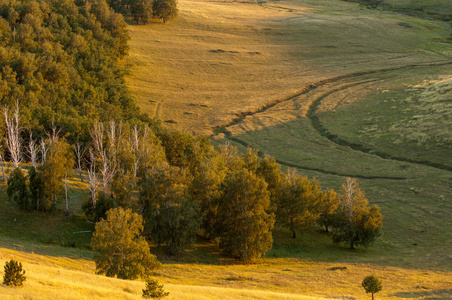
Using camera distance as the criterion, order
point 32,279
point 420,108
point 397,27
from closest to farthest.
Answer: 1. point 32,279
2. point 420,108
3. point 397,27

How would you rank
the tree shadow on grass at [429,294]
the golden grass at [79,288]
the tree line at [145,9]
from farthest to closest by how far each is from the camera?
the tree line at [145,9], the tree shadow on grass at [429,294], the golden grass at [79,288]

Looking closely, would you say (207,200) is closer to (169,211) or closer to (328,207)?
(169,211)

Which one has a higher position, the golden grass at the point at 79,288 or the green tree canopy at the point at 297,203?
the golden grass at the point at 79,288

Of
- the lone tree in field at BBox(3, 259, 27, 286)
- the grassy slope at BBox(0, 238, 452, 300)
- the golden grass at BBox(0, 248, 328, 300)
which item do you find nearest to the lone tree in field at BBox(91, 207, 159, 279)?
the grassy slope at BBox(0, 238, 452, 300)

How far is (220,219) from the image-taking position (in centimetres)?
5606

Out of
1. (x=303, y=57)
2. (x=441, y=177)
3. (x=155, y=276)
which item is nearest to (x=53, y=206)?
(x=155, y=276)

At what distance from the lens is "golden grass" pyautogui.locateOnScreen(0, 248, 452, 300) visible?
28.1m

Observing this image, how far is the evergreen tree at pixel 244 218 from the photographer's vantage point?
52.8m

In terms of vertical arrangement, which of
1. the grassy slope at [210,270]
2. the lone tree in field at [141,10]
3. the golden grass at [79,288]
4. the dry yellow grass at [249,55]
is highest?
the lone tree in field at [141,10]

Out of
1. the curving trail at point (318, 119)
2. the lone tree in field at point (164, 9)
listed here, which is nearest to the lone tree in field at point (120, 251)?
Answer: the curving trail at point (318, 119)

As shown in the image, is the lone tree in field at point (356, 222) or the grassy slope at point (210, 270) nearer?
the grassy slope at point (210, 270)

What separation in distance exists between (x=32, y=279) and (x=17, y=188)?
2794cm

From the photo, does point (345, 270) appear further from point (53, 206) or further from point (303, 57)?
point (303, 57)

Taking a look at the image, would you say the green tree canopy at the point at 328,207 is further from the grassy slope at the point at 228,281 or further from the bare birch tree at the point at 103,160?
the bare birch tree at the point at 103,160
